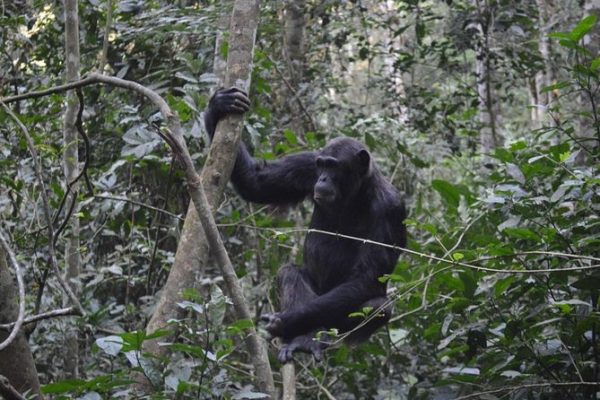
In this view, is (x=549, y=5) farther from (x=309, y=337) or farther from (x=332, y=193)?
(x=309, y=337)

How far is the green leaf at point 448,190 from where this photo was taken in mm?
7250

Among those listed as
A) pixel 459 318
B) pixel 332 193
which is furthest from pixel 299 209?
pixel 459 318

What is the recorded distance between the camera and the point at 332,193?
801cm

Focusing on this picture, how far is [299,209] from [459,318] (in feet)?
15.8

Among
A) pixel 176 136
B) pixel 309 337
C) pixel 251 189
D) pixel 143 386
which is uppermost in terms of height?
pixel 176 136

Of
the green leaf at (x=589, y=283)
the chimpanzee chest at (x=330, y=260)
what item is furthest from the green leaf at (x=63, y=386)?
the chimpanzee chest at (x=330, y=260)

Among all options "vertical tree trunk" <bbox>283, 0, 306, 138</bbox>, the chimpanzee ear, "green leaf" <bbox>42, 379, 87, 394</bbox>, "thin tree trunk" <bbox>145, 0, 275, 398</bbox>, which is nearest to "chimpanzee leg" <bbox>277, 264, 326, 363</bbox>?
the chimpanzee ear

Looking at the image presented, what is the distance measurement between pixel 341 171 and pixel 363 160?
313 millimetres

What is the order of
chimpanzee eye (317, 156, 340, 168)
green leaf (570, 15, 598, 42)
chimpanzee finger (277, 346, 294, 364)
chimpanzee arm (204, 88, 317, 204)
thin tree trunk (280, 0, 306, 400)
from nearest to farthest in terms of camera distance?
1. green leaf (570, 15, 598, 42)
2. chimpanzee finger (277, 346, 294, 364)
3. chimpanzee eye (317, 156, 340, 168)
4. chimpanzee arm (204, 88, 317, 204)
5. thin tree trunk (280, 0, 306, 400)

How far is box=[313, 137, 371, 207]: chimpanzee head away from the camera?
7.99 metres

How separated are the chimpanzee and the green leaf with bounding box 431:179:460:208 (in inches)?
42.6

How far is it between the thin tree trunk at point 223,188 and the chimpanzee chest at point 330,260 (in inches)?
124

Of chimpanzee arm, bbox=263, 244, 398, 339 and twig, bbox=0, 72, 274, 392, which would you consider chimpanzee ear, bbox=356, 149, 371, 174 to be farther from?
twig, bbox=0, 72, 274, 392

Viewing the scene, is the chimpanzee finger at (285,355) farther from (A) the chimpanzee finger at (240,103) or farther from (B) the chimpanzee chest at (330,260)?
(A) the chimpanzee finger at (240,103)
